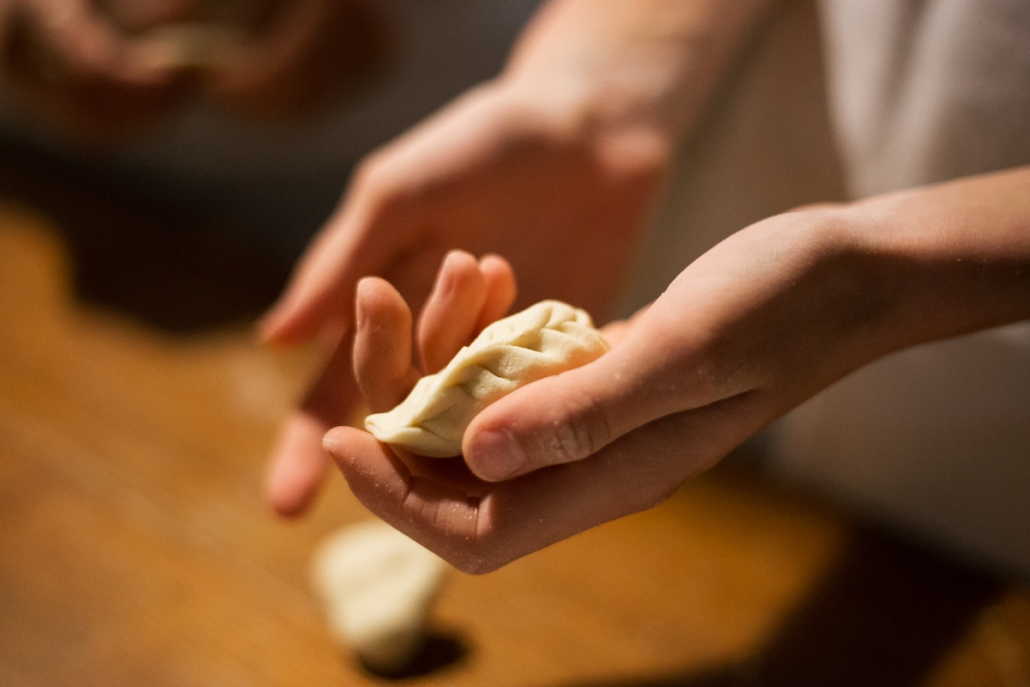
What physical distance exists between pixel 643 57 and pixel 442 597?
20.4 inches

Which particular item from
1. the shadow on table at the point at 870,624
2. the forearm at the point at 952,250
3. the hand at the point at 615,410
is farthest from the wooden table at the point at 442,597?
the forearm at the point at 952,250

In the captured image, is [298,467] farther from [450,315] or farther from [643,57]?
[643,57]

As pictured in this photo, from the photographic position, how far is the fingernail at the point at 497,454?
1.24ft

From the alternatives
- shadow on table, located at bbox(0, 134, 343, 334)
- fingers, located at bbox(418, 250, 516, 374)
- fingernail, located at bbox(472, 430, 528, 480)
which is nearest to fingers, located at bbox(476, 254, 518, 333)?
fingers, located at bbox(418, 250, 516, 374)

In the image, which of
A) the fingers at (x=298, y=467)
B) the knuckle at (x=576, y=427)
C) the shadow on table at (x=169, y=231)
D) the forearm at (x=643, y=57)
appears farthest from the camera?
the shadow on table at (x=169, y=231)

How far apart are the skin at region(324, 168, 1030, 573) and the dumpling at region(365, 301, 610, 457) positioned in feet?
0.06

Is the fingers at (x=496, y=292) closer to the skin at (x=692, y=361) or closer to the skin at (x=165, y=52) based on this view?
the skin at (x=692, y=361)

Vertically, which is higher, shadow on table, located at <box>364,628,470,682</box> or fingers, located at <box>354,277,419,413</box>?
fingers, located at <box>354,277,419,413</box>

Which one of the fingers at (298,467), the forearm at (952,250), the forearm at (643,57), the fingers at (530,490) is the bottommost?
the fingers at (298,467)

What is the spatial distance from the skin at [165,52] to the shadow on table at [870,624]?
894 mm

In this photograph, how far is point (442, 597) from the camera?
1.93 feet

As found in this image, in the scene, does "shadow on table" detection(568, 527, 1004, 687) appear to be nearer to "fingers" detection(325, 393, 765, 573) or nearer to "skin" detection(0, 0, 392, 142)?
"fingers" detection(325, 393, 765, 573)

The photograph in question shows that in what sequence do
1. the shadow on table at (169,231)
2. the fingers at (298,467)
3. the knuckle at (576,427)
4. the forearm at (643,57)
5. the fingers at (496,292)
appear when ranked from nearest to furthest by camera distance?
the knuckle at (576,427) < the fingers at (496,292) < the fingers at (298,467) < the forearm at (643,57) < the shadow on table at (169,231)

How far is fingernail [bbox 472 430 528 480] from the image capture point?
0.38 meters
